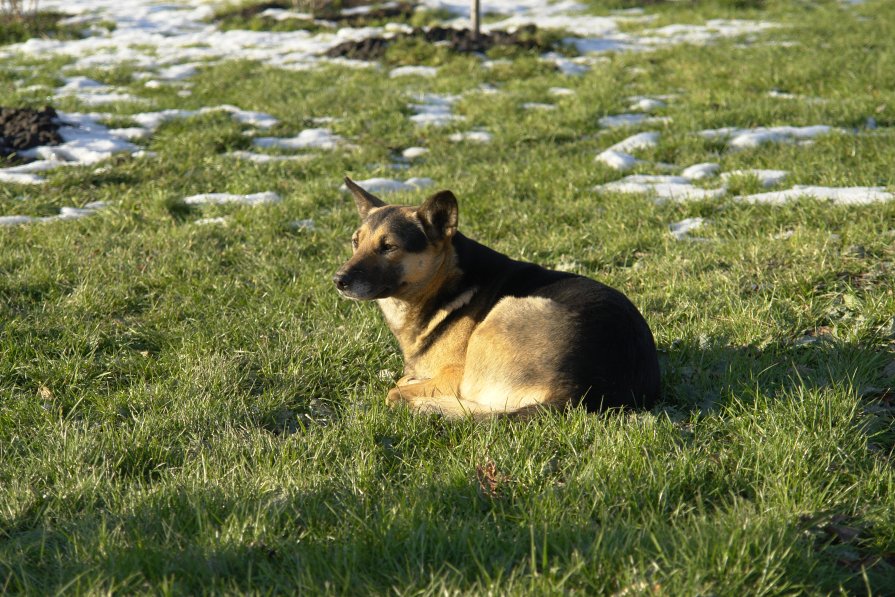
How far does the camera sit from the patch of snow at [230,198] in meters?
7.81

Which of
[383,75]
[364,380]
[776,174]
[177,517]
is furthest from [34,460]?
[383,75]

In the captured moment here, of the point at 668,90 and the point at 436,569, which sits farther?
the point at 668,90

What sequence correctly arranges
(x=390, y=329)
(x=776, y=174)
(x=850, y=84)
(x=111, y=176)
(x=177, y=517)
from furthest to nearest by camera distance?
(x=850, y=84), (x=111, y=176), (x=776, y=174), (x=390, y=329), (x=177, y=517)

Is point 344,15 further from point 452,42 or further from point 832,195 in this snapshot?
point 832,195

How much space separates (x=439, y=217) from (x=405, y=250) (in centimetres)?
31

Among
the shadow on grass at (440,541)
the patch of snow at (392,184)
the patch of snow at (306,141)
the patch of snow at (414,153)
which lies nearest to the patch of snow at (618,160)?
the patch of snow at (392,184)

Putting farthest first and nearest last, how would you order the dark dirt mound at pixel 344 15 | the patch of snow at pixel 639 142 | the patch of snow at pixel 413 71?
the dark dirt mound at pixel 344 15, the patch of snow at pixel 413 71, the patch of snow at pixel 639 142

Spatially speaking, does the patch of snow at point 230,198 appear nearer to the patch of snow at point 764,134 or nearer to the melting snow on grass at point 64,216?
the melting snow on grass at point 64,216

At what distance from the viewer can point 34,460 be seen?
3.18 metres

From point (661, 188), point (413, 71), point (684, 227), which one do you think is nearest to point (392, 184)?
point (661, 188)

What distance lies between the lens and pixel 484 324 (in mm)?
4242

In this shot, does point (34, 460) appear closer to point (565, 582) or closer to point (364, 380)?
point (364, 380)

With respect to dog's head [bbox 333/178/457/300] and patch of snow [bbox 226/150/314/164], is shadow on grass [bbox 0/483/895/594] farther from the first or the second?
patch of snow [bbox 226/150/314/164]

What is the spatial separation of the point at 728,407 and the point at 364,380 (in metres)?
2.12
